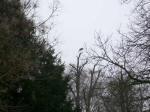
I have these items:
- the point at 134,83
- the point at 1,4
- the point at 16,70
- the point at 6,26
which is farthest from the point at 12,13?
the point at 134,83

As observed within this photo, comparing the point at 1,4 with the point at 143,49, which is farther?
the point at 1,4

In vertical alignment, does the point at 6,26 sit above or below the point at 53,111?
above

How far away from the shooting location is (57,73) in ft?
73.5

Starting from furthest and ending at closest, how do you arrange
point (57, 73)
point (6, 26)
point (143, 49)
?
point (57, 73) < point (6, 26) < point (143, 49)

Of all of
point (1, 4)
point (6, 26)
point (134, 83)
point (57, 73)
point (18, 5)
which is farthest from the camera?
point (57, 73)

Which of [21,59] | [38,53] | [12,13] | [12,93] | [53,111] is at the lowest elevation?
[53,111]

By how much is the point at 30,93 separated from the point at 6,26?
5.41m

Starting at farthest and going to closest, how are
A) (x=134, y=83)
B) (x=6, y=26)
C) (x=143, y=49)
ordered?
1. (x=6, y=26)
2. (x=134, y=83)
3. (x=143, y=49)

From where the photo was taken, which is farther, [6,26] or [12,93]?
[12,93]

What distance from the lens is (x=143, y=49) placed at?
41.2 feet

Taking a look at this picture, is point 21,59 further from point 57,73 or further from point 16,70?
point 57,73

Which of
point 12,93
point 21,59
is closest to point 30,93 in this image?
point 12,93

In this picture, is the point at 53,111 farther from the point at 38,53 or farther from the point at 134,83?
the point at 134,83

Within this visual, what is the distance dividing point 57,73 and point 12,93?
14.9 feet
